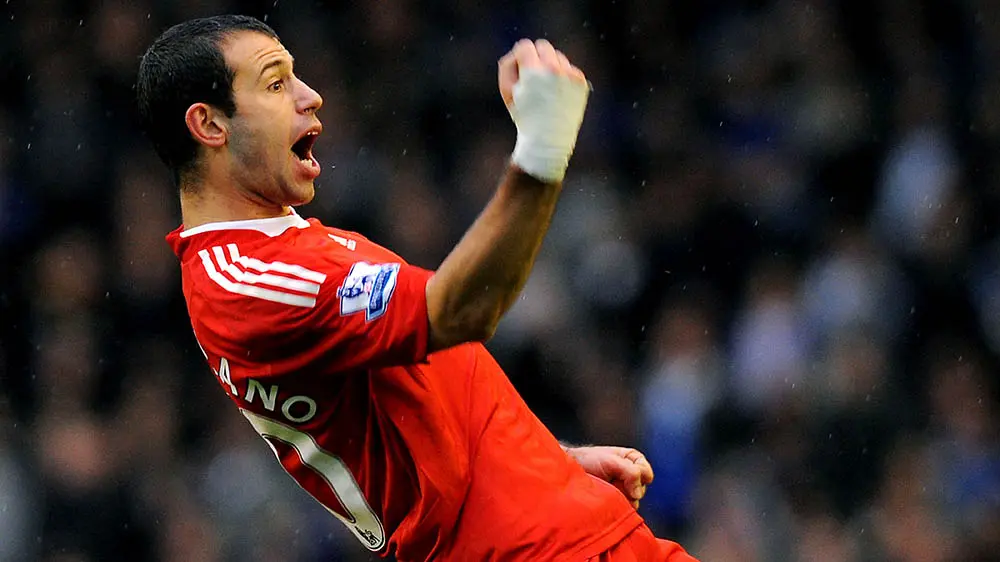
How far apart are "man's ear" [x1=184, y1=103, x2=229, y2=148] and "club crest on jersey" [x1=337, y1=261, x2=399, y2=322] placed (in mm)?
501

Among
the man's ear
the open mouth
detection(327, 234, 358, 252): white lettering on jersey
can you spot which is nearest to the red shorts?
detection(327, 234, 358, 252): white lettering on jersey

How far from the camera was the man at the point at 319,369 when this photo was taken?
2.76 meters

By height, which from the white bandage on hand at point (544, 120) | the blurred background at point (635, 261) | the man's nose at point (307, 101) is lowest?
the blurred background at point (635, 261)

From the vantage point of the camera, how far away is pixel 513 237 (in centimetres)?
245

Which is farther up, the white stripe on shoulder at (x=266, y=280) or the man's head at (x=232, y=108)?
the man's head at (x=232, y=108)

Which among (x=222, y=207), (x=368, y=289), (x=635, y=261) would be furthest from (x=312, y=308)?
(x=635, y=261)

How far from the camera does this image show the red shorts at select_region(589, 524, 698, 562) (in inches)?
118

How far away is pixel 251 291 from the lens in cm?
275

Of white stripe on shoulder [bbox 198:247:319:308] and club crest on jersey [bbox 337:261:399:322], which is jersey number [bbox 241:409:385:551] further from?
club crest on jersey [bbox 337:261:399:322]

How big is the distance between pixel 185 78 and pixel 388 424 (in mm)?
808

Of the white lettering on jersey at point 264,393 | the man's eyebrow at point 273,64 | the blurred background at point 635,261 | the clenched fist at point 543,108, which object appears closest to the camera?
the clenched fist at point 543,108

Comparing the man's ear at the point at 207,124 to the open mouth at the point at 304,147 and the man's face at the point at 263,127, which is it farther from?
the open mouth at the point at 304,147

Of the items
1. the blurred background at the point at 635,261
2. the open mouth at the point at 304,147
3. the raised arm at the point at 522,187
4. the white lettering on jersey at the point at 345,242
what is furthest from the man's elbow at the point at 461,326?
the blurred background at the point at 635,261

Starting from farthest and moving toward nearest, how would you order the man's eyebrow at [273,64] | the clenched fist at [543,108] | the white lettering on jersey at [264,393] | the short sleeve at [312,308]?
the man's eyebrow at [273,64] < the white lettering on jersey at [264,393] < the short sleeve at [312,308] < the clenched fist at [543,108]
